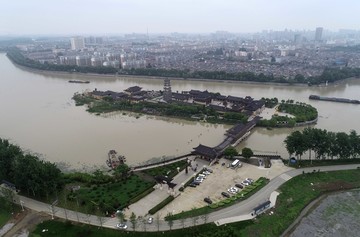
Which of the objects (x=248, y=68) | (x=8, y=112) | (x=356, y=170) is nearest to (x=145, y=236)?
(x=356, y=170)

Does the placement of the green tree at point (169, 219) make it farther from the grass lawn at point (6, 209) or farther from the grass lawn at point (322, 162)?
the grass lawn at point (322, 162)

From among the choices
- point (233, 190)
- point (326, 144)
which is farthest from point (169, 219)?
point (326, 144)

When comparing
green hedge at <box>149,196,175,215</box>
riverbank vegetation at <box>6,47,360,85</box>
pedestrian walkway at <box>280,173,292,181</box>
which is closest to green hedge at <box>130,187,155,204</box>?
green hedge at <box>149,196,175,215</box>

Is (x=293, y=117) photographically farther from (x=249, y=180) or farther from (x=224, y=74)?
(x=224, y=74)

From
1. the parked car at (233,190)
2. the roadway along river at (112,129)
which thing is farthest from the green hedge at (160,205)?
the roadway along river at (112,129)

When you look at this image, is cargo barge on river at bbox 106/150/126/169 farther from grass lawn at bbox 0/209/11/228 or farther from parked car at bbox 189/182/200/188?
grass lawn at bbox 0/209/11/228

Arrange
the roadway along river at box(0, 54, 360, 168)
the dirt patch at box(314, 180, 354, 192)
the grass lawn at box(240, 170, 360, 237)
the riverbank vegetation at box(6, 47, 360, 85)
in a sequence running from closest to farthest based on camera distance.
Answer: the grass lawn at box(240, 170, 360, 237)
the dirt patch at box(314, 180, 354, 192)
the roadway along river at box(0, 54, 360, 168)
the riverbank vegetation at box(6, 47, 360, 85)
